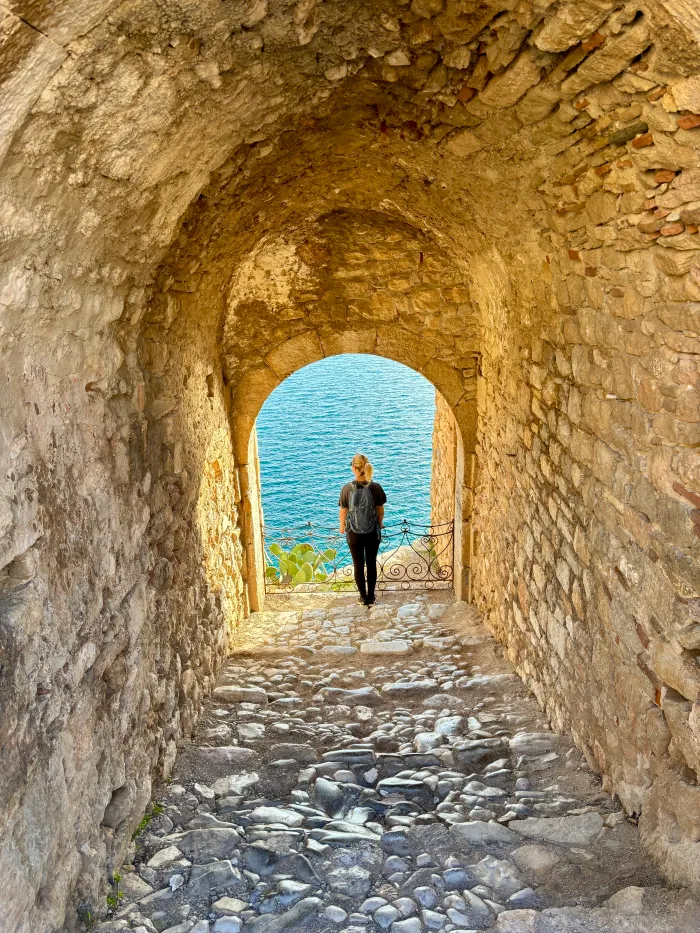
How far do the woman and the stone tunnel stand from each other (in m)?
1.72

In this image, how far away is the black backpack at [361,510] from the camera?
5879 mm

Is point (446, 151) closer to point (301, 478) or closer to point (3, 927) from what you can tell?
point (3, 927)

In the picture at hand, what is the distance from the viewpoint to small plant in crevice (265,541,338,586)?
27.3 feet

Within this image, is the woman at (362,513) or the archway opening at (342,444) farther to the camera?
the archway opening at (342,444)

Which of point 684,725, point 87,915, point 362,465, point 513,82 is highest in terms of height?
point 513,82

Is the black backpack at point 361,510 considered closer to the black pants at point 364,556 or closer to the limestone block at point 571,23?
the black pants at point 364,556

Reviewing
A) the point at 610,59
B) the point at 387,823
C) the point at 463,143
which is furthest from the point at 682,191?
the point at 387,823

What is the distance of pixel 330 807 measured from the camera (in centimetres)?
314

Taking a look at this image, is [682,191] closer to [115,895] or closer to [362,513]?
[115,895]

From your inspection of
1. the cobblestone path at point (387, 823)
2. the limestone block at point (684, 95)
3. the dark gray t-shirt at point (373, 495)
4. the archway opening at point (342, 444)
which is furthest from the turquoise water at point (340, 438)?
the limestone block at point (684, 95)

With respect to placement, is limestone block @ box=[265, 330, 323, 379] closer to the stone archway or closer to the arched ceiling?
the stone archway

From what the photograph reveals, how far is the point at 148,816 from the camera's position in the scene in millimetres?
2932

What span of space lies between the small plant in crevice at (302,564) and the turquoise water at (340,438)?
6262 mm

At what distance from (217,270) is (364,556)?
2.81 metres
